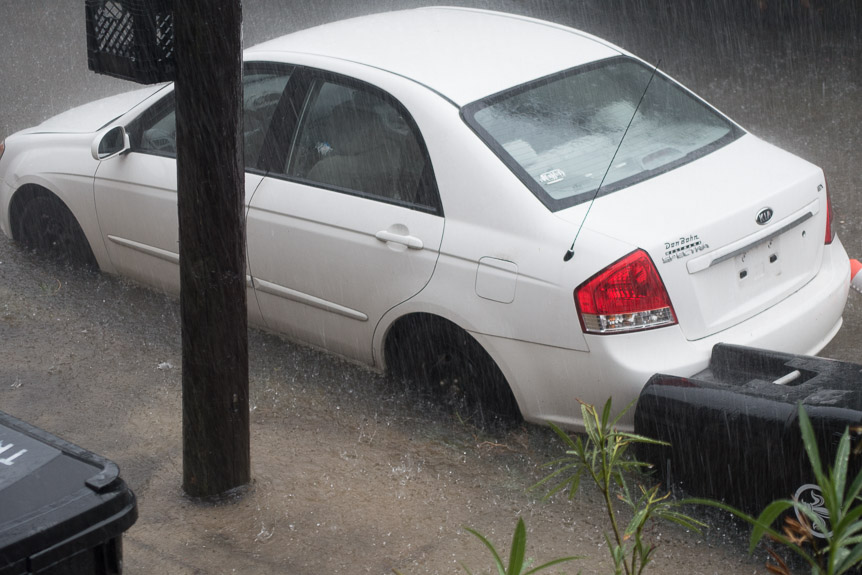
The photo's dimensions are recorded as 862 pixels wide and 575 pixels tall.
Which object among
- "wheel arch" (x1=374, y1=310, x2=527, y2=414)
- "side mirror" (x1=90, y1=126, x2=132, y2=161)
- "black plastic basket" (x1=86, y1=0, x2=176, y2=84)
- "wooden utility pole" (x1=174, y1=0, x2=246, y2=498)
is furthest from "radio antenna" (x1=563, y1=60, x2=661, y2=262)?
"side mirror" (x1=90, y1=126, x2=132, y2=161)

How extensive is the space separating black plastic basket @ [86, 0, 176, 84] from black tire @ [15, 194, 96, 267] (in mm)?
2439

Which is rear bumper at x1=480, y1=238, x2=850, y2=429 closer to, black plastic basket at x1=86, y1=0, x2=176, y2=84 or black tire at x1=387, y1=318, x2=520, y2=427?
black tire at x1=387, y1=318, x2=520, y2=427

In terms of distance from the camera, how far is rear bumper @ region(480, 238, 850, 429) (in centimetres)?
357

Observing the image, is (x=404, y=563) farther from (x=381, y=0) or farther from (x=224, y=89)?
(x=381, y=0)

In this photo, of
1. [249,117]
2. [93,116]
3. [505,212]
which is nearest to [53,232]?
[93,116]

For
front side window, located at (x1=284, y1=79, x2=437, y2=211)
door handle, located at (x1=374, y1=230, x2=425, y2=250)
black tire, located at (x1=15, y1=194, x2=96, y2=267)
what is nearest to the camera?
door handle, located at (x1=374, y1=230, x2=425, y2=250)

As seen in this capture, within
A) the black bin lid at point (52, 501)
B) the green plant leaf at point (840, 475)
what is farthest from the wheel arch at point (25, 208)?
the green plant leaf at point (840, 475)

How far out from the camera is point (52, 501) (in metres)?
2.47

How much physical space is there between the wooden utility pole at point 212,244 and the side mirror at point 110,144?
173 cm

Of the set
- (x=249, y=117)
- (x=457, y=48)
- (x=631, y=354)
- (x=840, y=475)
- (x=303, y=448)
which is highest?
(x=457, y=48)

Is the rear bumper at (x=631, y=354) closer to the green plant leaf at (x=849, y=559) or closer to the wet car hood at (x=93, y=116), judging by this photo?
the green plant leaf at (x=849, y=559)

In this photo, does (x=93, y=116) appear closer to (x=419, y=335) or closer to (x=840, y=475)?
(x=419, y=335)

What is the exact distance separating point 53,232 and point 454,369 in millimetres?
3108

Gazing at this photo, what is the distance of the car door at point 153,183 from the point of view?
479 centimetres
